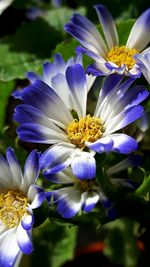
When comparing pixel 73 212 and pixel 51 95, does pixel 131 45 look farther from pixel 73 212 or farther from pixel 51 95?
pixel 73 212

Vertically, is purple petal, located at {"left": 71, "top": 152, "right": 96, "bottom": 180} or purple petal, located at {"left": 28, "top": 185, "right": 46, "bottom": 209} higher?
purple petal, located at {"left": 71, "top": 152, "right": 96, "bottom": 180}

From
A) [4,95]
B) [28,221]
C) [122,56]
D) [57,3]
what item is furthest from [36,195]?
[57,3]

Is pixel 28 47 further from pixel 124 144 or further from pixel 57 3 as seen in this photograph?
pixel 124 144

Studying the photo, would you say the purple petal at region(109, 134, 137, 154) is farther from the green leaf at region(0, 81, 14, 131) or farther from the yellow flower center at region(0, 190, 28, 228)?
the green leaf at region(0, 81, 14, 131)

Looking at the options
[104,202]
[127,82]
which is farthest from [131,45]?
[104,202]

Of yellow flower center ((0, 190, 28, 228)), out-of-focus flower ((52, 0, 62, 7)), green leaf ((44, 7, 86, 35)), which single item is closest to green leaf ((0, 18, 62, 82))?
green leaf ((44, 7, 86, 35))

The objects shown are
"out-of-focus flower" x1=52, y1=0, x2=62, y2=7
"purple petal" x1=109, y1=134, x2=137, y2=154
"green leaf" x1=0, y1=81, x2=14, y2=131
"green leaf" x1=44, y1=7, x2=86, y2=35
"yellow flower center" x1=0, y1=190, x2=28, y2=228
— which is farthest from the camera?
"out-of-focus flower" x1=52, y1=0, x2=62, y2=7
